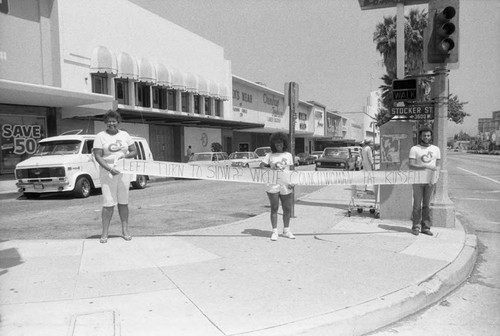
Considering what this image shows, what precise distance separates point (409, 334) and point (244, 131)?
39948 millimetres

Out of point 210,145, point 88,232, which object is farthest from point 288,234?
point 210,145

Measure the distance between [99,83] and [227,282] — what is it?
68.5 feet

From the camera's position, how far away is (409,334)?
144 inches

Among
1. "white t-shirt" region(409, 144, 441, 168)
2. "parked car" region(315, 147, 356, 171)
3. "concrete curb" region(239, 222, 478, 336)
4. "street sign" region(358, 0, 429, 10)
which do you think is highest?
"street sign" region(358, 0, 429, 10)

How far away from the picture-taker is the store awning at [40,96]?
15.3 meters

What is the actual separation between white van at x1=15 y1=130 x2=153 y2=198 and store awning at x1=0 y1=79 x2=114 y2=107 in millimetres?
3027

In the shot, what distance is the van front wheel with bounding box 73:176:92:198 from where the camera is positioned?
13124 mm

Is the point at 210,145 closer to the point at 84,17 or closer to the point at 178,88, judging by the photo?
the point at 178,88

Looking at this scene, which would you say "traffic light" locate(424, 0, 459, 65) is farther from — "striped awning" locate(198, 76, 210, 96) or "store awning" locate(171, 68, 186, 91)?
"striped awning" locate(198, 76, 210, 96)

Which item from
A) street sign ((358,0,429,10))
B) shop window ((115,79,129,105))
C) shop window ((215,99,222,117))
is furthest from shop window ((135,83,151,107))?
street sign ((358,0,429,10))

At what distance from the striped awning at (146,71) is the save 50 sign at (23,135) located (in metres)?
7.10

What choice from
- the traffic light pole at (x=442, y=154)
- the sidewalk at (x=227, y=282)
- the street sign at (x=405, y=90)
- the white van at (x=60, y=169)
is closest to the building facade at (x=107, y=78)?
the street sign at (x=405, y=90)

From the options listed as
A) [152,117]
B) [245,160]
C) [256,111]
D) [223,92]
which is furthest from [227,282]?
[256,111]

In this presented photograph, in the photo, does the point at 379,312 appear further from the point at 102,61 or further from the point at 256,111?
the point at 256,111
